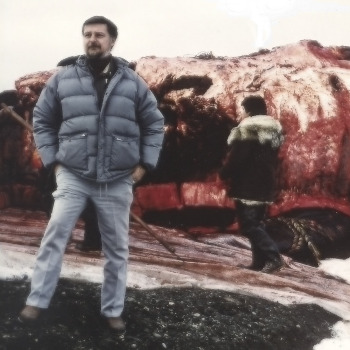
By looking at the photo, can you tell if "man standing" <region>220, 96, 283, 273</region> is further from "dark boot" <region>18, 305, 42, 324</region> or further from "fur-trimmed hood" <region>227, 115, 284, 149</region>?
"dark boot" <region>18, 305, 42, 324</region>

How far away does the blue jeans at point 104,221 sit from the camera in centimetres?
246

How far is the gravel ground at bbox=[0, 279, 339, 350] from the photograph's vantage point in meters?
2.44

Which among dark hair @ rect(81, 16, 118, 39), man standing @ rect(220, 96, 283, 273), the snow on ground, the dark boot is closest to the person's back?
man standing @ rect(220, 96, 283, 273)

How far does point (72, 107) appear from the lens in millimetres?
2555

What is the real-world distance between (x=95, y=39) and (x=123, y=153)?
1.74 feet

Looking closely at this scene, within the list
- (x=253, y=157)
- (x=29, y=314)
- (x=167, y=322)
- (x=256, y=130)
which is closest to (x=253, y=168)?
(x=253, y=157)

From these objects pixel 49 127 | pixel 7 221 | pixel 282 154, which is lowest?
pixel 7 221

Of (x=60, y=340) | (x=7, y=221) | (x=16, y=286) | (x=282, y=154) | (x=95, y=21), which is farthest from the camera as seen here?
(x=282, y=154)

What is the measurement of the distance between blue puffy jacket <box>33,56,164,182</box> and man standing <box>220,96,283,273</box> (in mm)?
1378

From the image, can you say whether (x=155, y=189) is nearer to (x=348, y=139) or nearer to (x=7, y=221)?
(x=7, y=221)

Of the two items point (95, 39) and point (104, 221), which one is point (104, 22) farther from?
point (104, 221)

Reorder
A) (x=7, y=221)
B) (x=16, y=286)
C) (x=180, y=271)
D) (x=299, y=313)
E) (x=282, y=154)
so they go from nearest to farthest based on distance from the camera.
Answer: (x=16, y=286), (x=299, y=313), (x=180, y=271), (x=7, y=221), (x=282, y=154)

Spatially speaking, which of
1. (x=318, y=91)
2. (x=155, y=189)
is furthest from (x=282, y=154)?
(x=155, y=189)

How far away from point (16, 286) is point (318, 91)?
404 centimetres
